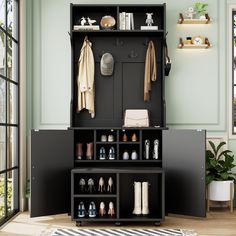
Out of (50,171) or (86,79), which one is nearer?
(50,171)

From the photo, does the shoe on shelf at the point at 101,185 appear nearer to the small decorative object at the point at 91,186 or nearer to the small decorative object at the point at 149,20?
the small decorative object at the point at 91,186

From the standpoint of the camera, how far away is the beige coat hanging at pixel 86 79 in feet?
19.3

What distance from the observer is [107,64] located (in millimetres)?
5820

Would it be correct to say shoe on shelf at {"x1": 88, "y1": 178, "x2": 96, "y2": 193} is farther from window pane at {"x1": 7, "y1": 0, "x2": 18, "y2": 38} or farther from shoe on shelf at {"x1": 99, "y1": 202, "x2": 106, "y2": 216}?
window pane at {"x1": 7, "y1": 0, "x2": 18, "y2": 38}

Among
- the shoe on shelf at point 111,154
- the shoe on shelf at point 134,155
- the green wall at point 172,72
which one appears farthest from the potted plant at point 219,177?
the shoe on shelf at point 111,154

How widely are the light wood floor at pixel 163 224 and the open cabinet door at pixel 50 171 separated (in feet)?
0.48

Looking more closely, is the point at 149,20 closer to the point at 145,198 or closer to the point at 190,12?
the point at 190,12

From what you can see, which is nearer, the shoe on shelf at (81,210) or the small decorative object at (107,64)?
the shoe on shelf at (81,210)

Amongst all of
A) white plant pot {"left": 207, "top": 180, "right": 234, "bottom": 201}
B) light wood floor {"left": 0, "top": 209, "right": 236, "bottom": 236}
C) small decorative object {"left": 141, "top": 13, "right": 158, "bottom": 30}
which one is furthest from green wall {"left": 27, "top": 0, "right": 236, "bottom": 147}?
light wood floor {"left": 0, "top": 209, "right": 236, "bottom": 236}

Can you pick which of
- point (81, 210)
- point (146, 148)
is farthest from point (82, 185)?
point (146, 148)

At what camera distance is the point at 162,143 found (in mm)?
5562

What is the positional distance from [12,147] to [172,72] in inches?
86.1

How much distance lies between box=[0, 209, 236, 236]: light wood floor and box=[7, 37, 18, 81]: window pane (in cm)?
166

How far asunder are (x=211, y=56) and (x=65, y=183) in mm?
2429
